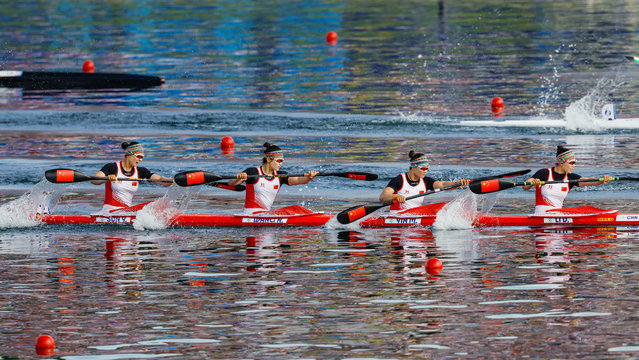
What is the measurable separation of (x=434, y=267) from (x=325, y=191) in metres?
8.37

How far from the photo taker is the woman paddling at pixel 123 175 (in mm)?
22562

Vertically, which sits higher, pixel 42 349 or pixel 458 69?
pixel 458 69

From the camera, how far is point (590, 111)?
115 feet

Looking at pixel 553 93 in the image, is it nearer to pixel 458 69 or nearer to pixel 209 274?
pixel 458 69

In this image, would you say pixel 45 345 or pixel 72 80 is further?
pixel 72 80

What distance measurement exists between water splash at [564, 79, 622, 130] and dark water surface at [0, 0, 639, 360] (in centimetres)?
8

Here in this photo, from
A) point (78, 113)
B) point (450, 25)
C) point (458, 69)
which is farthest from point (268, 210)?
point (450, 25)

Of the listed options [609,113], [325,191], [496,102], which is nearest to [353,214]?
[325,191]

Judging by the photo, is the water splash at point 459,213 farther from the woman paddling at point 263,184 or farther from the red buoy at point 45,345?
the red buoy at point 45,345

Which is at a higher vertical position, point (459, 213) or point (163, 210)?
point (163, 210)

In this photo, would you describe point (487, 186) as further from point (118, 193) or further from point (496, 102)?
point (496, 102)

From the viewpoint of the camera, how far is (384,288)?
1675 centimetres

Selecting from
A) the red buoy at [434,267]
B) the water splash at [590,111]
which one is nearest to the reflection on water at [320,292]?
the red buoy at [434,267]

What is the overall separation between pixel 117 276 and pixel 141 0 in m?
65.8
